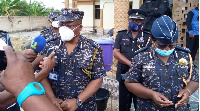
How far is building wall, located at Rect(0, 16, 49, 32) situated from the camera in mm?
23181

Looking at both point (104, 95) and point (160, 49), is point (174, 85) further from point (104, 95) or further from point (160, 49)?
point (104, 95)

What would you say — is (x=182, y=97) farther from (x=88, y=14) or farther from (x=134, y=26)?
(x=88, y=14)

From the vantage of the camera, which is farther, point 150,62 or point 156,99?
point 150,62

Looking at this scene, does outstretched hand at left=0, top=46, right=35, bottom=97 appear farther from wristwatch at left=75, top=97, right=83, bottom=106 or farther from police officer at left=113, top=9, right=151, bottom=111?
police officer at left=113, top=9, right=151, bottom=111

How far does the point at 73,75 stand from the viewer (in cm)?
232

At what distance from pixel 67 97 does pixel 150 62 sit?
3.17 feet

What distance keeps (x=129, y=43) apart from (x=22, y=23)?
24477 millimetres

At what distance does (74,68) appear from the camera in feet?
7.64

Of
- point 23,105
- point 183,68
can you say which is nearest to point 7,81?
point 23,105

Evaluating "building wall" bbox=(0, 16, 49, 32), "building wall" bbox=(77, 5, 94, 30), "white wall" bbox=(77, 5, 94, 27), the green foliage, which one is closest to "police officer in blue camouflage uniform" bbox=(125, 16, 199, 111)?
"building wall" bbox=(77, 5, 94, 30)

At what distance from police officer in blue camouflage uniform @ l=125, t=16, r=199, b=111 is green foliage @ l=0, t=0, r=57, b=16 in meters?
24.3

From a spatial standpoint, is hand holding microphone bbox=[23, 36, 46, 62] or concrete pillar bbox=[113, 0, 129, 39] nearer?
hand holding microphone bbox=[23, 36, 46, 62]

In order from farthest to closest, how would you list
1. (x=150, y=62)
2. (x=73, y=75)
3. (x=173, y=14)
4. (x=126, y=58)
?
(x=173, y=14)
(x=126, y=58)
(x=73, y=75)
(x=150, y=62)

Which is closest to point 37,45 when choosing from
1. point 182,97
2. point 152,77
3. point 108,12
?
point 152,77
